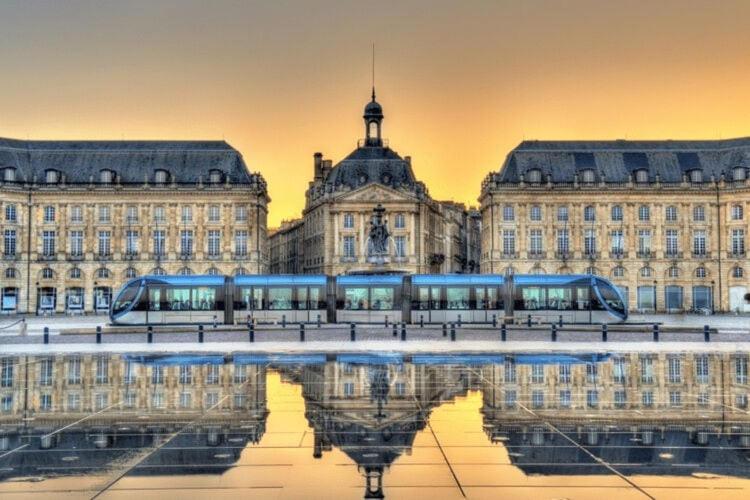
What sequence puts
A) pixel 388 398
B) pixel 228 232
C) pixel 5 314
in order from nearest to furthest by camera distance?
pixel 388 398, pixel 5 314, pixel 228 232

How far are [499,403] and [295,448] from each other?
561cm

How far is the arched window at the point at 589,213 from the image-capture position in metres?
89.1

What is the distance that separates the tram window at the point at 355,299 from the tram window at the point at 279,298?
3.40 m

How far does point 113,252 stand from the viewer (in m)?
87.6

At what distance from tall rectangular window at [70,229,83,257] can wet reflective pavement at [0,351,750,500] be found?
221 ft

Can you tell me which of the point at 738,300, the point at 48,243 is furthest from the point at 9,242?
the point at 738,300

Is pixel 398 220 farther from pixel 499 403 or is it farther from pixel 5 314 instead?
pixel 499 403

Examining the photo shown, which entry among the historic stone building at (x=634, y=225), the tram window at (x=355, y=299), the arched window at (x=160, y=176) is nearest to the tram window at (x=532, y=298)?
the tram window at (x=355, y=299)

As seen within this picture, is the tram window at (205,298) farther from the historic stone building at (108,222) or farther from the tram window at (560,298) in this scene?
the historic stone building at (108,222)

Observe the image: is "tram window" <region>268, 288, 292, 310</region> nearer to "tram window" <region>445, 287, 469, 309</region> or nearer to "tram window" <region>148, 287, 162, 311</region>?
"tram window" <region>148, 287, 162, 311</region>

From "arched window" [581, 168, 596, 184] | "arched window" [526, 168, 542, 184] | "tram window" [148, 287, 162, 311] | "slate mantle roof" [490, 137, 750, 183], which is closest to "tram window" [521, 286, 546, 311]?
"tram window" [148, 287, 162, 311]

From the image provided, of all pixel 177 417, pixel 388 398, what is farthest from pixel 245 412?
Answer: pixel 388 398

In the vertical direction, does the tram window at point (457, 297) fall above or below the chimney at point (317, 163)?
below

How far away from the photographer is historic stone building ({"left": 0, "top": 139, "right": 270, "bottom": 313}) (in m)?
86.6
